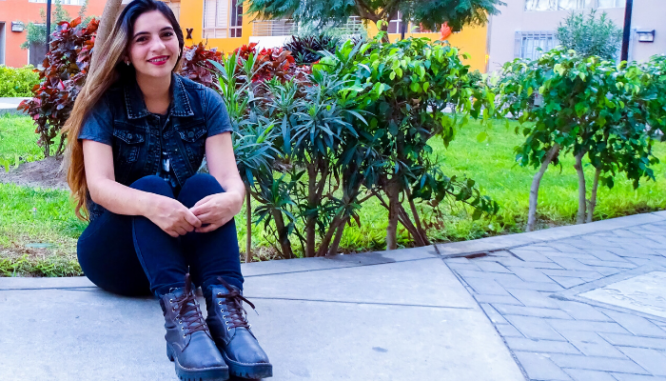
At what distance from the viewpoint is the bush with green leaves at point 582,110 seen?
14.5 ft

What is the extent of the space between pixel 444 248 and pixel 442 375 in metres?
1.80

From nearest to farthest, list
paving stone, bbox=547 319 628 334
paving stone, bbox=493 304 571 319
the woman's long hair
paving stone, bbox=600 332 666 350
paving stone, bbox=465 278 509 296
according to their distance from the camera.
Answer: the woman's long hair → paving stone, bbox=600 332 666 350 → paving stone, bbox=547 319 628 334 → paving stone, bbox=493 304 571 319 → paving stone, bbox=465 278 509 296

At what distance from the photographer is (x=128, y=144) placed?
249 cm

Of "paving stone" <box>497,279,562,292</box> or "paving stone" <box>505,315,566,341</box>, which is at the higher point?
"paving stone" <box>497,279,562,292</box>

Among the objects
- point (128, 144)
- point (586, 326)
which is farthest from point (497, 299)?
point (128, 144)

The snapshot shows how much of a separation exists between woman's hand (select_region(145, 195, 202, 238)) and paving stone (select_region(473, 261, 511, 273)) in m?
1.86

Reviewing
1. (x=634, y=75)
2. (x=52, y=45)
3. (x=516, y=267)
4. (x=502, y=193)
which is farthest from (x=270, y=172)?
(x=52, y=45)

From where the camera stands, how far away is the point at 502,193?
5.95 m

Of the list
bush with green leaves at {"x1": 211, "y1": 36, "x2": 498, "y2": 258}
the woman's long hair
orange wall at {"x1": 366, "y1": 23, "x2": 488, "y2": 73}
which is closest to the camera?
the woman's long hair

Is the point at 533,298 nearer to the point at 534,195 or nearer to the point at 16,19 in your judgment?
the point at 534,195

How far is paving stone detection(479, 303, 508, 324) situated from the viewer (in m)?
2.78

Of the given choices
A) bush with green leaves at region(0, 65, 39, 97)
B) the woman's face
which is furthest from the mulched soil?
bush with green leaves at region(0, 65, 39, 97)

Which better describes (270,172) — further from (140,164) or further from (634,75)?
(634,75)

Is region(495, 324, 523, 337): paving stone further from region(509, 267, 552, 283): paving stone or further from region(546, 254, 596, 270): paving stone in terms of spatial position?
region(546, 254, 596, 270): paving stone
